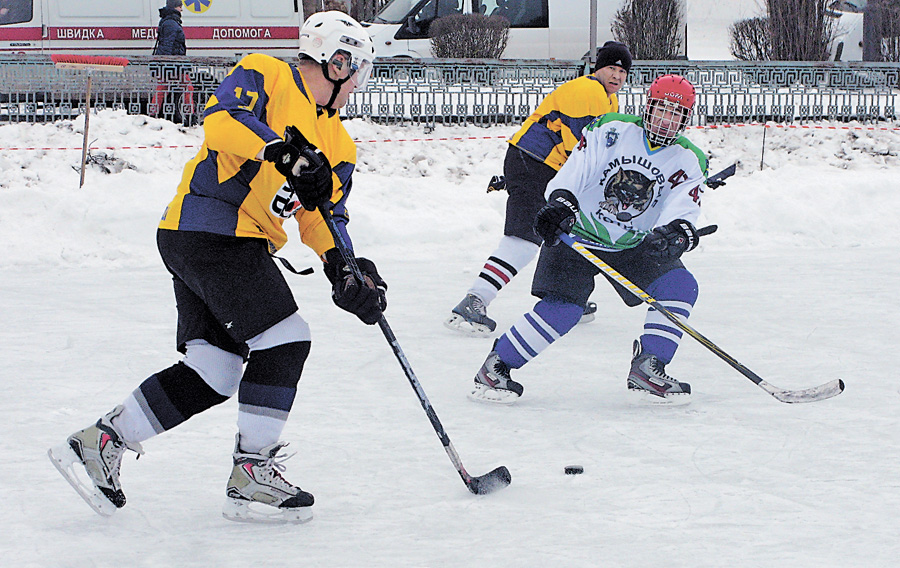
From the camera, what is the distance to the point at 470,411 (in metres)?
3.18

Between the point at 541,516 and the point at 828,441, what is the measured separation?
39.7 inches

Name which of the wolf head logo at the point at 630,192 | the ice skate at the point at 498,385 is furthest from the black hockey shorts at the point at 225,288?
the wolf head logo at the point at 630,192

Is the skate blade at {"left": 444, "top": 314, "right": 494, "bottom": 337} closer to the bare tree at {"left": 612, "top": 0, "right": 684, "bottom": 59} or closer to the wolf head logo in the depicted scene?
the wolf head logo

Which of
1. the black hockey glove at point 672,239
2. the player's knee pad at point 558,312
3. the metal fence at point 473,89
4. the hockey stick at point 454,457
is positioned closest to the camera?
the hockey stick at point 454,457

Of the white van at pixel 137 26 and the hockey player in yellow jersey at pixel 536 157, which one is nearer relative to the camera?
the hockey player in yellow jersey at pixel 536 157

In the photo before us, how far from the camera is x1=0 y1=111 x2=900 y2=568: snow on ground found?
214 centimetres

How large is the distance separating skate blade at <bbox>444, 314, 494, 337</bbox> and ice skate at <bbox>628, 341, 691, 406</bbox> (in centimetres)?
103

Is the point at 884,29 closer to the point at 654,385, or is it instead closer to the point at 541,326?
the point at 654,385

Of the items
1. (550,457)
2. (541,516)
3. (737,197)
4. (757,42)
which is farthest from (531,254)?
(757,42)

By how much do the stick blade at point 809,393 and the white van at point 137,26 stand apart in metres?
7.28

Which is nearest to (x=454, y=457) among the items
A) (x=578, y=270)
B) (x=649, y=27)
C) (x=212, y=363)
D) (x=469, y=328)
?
(x=212, y=363)

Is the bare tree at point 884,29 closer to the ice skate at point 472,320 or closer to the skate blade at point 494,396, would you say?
the ice skate at point 472,320

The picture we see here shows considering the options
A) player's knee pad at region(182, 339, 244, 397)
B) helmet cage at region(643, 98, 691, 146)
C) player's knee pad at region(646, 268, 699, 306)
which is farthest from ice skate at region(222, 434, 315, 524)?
helmet cage at region(643, 98, 691, 146)

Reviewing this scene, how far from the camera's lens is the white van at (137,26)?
9320 mm
